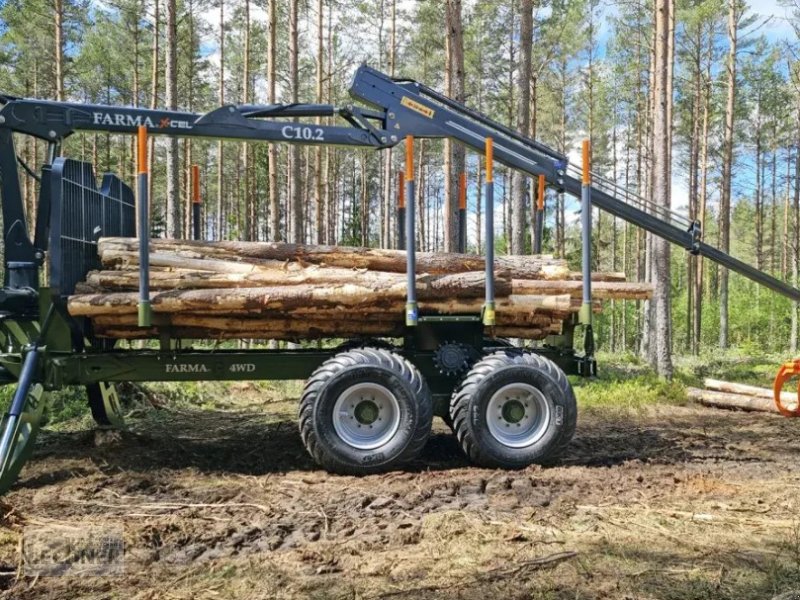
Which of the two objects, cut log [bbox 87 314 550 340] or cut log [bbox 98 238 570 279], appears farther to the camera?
cut log [bbox 98 238 570 279]

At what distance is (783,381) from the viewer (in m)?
9.34

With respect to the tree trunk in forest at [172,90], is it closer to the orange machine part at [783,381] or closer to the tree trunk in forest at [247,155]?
the tree trunk in forest at [247,155]

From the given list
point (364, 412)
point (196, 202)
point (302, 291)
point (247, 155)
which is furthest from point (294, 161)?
point (364, 412)

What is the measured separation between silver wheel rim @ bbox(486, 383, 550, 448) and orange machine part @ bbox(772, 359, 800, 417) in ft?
15.1

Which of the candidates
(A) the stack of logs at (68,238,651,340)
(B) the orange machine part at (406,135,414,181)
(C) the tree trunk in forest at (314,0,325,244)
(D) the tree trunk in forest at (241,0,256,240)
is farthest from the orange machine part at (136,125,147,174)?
(D) the tree trunk in forest at (241,0,256,240)

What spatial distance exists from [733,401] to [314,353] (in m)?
7.89

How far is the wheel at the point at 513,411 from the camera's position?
19.8 feet

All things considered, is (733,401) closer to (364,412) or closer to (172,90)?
(364,412)

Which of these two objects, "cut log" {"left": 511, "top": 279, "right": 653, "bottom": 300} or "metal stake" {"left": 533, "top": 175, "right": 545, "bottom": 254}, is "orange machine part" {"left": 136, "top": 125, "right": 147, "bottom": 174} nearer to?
"cut log" {"left": 511, "top": 279, "right": 653, "bottom": 300}

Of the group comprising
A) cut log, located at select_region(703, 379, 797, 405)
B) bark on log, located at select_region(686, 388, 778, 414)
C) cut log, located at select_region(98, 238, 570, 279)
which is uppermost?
cut log, located at select_region(98, 238, 570, 279)

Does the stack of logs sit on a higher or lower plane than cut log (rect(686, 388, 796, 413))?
higher

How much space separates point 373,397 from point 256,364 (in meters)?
1.17

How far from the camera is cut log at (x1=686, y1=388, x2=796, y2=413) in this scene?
1046 centimetres

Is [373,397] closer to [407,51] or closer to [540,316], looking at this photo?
[540,316]
